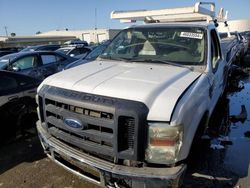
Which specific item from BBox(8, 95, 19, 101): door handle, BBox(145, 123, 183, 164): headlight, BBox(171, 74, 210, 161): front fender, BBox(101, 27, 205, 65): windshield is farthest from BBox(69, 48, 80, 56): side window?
BBox(145, 123, 183, 164): headlight

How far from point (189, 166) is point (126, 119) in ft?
6.48

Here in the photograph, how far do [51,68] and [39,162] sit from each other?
617 cm

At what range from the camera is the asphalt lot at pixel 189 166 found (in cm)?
397

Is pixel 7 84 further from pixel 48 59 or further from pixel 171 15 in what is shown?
pixel 48 59

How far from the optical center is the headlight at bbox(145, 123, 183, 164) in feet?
9.18

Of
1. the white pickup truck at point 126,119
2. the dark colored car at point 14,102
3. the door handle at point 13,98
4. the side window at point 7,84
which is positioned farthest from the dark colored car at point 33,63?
the white pickup truck at point 126,119

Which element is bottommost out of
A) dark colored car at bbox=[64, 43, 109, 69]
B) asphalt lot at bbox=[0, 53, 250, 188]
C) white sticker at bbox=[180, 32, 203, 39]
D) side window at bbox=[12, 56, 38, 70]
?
asphalt lot at bbox=[0, 53, 250, 188]

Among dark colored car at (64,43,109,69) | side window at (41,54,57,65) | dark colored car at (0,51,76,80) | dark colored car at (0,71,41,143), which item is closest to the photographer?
dark colored car at (0,71,41,143)

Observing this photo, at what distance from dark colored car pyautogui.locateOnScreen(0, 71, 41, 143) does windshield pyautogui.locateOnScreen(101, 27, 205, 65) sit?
1.76 meters

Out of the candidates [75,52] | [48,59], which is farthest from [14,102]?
[75,52]

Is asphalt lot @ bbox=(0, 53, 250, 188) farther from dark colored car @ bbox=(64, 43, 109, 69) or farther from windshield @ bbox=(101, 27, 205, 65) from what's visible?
dark colored car @ bbox=(64, 43, 109, 69)

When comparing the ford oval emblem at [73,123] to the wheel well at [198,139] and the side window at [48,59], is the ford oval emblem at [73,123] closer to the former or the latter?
the wheel well at [198,139]

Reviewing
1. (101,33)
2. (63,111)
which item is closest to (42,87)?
(63,111)

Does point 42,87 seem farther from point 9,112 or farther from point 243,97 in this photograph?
point 243,97
